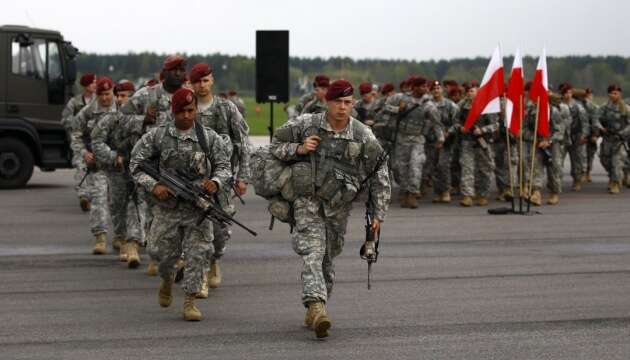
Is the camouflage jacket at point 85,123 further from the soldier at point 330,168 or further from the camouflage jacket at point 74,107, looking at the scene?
the soldier at point 330,168

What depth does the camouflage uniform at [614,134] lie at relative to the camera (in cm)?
2311

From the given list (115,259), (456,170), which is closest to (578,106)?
(456,170)

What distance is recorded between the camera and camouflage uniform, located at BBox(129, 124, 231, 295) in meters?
10.1

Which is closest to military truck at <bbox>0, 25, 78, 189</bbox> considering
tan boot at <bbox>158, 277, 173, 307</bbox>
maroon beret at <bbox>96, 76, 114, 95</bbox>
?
maroon beret at <bbox>96, 76, 114, 95</bbox>

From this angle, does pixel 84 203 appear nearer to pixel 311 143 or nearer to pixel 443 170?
pixel 443 170

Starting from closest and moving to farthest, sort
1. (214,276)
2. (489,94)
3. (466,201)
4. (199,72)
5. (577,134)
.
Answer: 1. (199,72)
2. (214,276)
3. (489,94)
4. (466,201)
5. (577,134)

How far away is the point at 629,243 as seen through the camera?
49.7ft

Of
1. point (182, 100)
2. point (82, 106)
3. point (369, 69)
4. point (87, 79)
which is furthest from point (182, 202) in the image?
point (369, 69)

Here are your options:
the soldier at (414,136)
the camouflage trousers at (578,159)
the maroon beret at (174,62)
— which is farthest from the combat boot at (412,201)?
the maroon beret at (174,62)

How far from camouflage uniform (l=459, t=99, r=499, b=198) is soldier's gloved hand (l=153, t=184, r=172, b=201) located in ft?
35.5

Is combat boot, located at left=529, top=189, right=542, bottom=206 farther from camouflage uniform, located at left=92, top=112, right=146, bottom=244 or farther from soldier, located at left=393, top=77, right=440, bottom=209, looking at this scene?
camouflage uniform, located at left=92, top=112, right=146, bottom=244

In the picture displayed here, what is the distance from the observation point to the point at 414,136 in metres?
20.1

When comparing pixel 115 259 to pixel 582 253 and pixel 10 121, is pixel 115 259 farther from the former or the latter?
pixel 10 121

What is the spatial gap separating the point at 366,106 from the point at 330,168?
42.2ft
